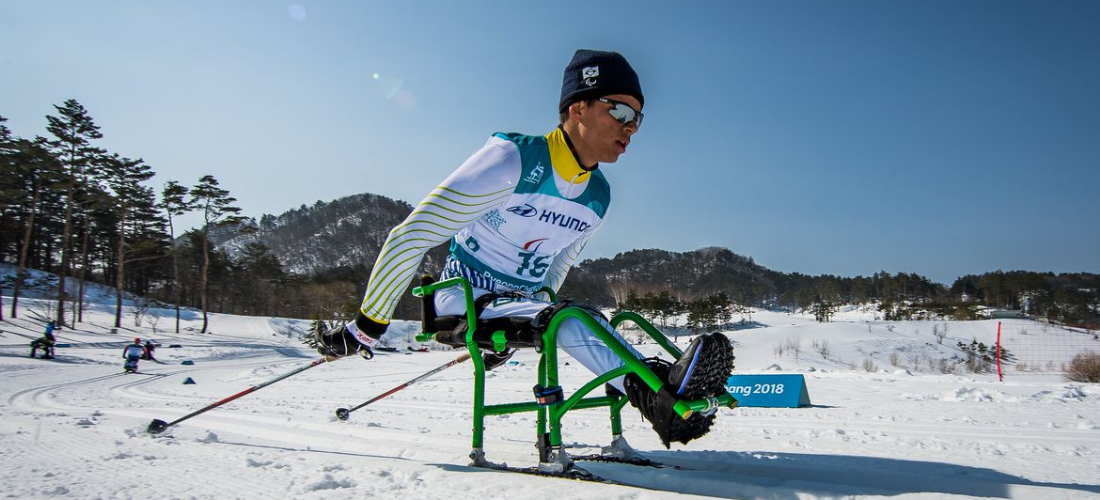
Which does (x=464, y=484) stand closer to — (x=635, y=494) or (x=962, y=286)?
(x=635, y=494)

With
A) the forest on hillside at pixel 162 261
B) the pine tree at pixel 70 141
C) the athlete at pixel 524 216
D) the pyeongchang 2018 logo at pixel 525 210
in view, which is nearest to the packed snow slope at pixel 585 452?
the athlete at pixel 524 216

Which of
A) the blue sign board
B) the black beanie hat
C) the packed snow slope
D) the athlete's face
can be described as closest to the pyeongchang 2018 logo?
the athlete's face

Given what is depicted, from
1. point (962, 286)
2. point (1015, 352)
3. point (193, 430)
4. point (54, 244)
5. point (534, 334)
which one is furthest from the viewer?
point (962, 286)

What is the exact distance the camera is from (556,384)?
2379mm

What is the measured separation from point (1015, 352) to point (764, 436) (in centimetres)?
4491

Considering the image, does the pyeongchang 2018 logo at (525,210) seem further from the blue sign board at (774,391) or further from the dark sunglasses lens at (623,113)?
the blue sign board at (774,391)

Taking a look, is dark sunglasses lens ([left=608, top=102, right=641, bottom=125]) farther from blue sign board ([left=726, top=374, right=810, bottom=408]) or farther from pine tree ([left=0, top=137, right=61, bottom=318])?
pine tree ([left=0, top=137, right=61, bottom=318])

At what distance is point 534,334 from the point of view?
231 cm

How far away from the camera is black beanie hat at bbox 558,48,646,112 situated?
2.67m

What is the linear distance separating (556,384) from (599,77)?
1.44 m

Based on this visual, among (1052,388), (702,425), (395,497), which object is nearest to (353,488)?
(395,497)

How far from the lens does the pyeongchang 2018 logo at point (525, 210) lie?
8.88ft

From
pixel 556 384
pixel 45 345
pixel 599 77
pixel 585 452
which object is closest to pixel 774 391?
pixel 585 452

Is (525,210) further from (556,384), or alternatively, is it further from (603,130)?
(556,384)
